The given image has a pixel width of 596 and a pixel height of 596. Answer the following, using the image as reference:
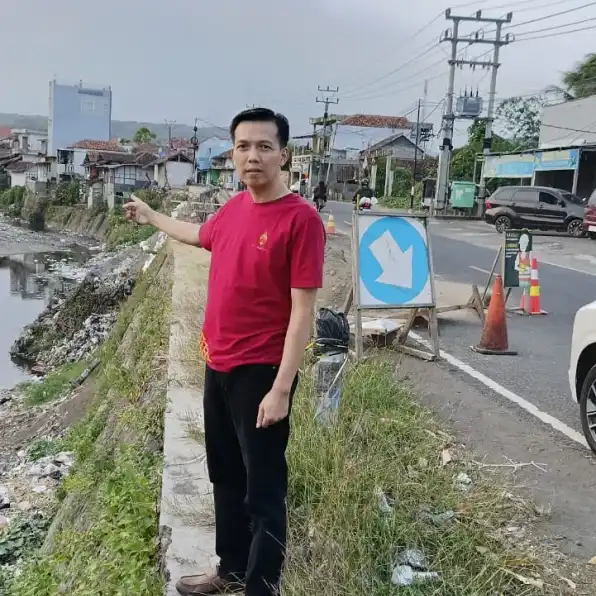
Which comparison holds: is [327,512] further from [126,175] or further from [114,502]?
[126,175]

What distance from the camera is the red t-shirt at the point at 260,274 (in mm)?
2572

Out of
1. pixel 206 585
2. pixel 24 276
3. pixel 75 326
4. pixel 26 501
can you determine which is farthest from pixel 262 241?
pixel 24 276

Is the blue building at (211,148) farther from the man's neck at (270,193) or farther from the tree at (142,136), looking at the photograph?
the man's neck at (270,193)

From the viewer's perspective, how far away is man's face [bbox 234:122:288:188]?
2.63 metres

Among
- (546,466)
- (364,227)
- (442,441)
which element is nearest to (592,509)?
(546,466)

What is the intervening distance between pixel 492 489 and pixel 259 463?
1680 mm

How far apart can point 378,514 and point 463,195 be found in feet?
116

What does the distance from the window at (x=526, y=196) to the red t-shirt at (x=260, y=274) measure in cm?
2493

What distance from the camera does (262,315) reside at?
268 centimetres

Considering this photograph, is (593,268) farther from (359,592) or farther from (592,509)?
(359,592)

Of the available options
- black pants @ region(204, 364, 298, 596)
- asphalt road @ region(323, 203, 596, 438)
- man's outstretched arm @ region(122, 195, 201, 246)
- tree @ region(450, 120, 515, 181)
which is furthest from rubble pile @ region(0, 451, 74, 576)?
tree @ region(450, 120, 515, 181)

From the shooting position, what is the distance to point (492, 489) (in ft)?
12.7

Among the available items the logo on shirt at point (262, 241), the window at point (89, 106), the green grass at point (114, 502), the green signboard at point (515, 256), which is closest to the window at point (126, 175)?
the window at point (89, 106)

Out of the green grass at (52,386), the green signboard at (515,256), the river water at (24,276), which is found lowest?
the river water at (24,276)
